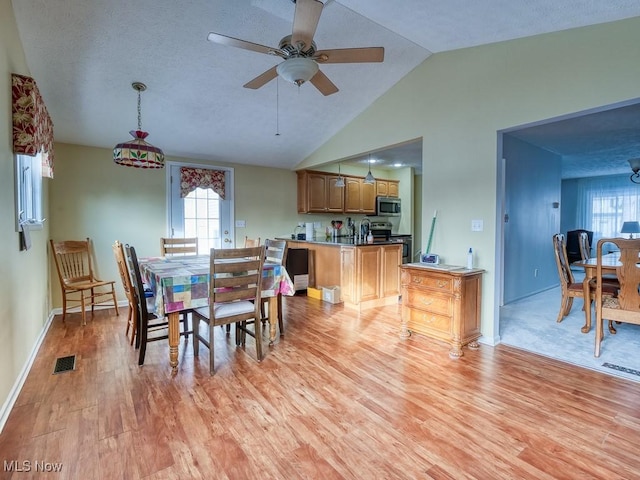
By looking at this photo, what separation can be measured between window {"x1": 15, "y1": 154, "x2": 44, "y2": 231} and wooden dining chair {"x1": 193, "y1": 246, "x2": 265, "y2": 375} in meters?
1.50

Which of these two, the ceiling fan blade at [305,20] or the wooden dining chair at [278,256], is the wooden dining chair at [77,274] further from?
the ceiling fan blade at [305,20]

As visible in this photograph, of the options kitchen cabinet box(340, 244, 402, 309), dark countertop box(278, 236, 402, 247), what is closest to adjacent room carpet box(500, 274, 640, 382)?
kitchen cabinet box(340, 244, 402, 309)

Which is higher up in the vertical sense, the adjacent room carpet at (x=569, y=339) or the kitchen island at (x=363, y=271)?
the kitchen island at (x=363, y=271)

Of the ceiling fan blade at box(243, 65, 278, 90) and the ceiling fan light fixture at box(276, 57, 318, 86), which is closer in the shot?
the ceiling fan light fixture at box(276, 57, 318, 86)

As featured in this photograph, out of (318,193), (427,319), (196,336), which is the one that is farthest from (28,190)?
(318,193)

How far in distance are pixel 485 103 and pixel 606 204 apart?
6.85 meters

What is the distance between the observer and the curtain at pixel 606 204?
720 cm

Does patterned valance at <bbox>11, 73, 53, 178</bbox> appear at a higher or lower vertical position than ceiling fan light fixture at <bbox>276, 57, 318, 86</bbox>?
lower

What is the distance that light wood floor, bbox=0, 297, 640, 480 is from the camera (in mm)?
1602

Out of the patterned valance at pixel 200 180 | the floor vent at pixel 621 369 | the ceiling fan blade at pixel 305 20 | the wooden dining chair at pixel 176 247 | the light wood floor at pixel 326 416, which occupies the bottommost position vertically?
the light wood floor at pixel 326 416

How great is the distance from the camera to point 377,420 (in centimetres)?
196

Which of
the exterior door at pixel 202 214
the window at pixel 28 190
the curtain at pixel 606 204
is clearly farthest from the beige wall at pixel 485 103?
the curtain at pixel 606 204

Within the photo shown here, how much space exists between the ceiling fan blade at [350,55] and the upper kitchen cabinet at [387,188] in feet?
15.4

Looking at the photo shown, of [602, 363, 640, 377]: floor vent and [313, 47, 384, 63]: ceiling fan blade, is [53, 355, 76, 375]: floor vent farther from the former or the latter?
[602, 363, 640, 377]: floor vent
